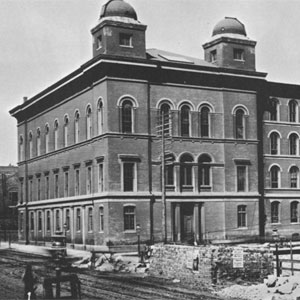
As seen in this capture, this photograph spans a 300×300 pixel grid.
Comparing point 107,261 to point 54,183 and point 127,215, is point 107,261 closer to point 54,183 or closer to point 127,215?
point 127,215

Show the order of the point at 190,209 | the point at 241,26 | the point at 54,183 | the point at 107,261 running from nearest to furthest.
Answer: the point at 107,261 → the point at 190,209 → the point at 241,26 → the point at 54,183

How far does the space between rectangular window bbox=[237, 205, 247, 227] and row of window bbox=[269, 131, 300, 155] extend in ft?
25.2

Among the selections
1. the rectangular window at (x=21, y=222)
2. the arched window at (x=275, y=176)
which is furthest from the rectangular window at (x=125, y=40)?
the rectangular window at (x=21, y=222)

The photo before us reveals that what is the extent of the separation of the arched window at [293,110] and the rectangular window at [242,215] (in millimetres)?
11308

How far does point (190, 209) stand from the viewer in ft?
160

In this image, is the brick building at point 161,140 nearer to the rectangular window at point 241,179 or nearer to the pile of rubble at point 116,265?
the rectangular window at point 241,179

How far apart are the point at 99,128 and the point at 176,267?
20.6 metres

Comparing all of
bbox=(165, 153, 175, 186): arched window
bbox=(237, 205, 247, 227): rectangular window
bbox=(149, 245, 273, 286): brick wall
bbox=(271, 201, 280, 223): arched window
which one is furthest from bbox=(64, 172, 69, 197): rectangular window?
bbox=(149, 245, 273, 286): brick wall

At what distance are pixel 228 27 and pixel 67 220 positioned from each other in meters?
21.1

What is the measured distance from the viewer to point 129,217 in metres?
45.7

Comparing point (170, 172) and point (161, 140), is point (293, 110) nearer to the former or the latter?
point (170, 172)

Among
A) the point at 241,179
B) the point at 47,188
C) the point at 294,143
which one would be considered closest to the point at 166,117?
the point at 241,179

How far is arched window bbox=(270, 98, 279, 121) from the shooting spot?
56000mm

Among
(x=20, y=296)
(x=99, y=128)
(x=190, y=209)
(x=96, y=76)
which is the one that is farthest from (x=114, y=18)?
(x=20, y=296)
